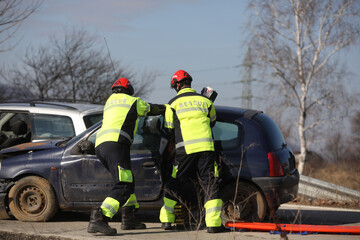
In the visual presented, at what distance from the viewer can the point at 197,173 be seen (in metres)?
Answer: 6.31

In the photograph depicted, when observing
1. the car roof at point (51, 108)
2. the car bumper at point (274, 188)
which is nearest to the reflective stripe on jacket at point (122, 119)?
the car bumper at point (274, 188)

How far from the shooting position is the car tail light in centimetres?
637

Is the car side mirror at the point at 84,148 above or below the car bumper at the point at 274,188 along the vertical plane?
above

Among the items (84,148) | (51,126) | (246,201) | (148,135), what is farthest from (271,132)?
(51,126)

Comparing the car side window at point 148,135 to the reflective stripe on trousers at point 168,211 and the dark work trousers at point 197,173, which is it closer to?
the dark work trousers at point 197,173

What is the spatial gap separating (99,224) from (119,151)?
2.92 ft

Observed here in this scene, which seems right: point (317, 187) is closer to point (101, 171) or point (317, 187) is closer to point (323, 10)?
point (101, 171)

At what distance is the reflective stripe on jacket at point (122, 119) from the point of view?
620 cm

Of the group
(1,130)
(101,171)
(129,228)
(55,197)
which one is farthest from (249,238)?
(1,130)

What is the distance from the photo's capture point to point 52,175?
6.90 meters

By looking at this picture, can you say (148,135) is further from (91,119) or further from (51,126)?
(51,126)

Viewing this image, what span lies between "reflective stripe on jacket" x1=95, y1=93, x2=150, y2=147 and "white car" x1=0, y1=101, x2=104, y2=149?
6.35 feet

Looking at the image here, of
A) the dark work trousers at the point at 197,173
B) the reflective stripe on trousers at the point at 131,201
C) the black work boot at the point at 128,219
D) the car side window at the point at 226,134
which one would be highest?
the car side window at the point at 226,134

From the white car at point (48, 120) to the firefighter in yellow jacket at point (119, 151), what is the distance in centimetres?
193
